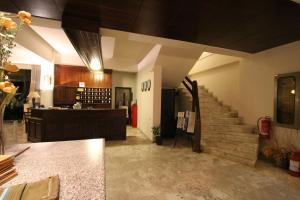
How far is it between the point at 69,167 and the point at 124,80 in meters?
7.96

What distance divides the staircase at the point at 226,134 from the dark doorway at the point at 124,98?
4444 millimetres

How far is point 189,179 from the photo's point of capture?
2803 mm

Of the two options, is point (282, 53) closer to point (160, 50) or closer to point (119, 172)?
point (160, 50)

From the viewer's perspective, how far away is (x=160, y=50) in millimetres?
4676

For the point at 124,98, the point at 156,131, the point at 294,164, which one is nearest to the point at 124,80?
the point at 124,98

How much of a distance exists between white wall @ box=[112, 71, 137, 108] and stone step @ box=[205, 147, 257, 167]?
5619mm

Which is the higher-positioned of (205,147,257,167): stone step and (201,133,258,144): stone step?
(201,133,258,144): stone step

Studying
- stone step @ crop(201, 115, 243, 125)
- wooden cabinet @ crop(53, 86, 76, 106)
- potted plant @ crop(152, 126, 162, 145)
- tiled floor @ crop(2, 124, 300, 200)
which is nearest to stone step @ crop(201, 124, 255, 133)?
stone step @ crop(201, 115, 243, 125)

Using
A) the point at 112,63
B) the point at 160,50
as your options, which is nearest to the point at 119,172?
the point at 160,50

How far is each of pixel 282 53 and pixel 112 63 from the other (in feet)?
20.1

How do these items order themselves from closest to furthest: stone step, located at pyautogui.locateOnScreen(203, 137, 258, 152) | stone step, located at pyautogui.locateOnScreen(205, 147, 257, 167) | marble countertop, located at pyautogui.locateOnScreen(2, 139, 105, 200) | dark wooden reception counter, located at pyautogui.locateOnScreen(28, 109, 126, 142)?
marble countertop, located at pyautogui.locateOnScreen(2, 139, 105, 200), stone step, located at pyautogui.locateOnScreen(205, 147, 257, 167), stone step, located at pyautogui.locateOnScreen(203, 137, 258, 152), dark wooden reception counter, located at pyautogui.locateOnScreen(28, 109, 126, 142)

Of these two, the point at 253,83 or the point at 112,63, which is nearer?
the point at 253,83

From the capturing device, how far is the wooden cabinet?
6881 mm

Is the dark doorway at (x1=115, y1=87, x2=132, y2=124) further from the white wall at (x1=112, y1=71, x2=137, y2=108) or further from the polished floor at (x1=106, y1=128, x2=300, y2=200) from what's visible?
the polished floor at (x1=106, y1=128, x2=300, y2=200)
